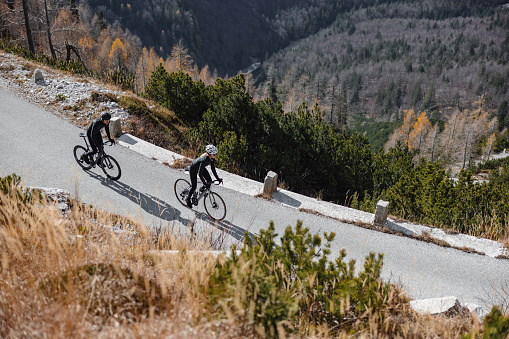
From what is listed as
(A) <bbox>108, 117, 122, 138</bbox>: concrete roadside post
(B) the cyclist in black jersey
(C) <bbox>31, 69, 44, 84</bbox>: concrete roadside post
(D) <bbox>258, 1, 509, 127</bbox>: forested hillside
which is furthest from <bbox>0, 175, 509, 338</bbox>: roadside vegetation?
(D) <bbox>258, 1, 509, 127</bbox>: forested hillside

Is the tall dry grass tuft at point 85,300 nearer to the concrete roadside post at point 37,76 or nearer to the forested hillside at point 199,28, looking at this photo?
the concrete roadside post at point 37,76

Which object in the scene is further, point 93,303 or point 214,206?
point 214,206

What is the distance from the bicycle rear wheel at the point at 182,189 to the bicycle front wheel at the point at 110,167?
1.70 m

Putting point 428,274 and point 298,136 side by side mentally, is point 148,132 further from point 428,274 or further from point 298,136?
point 428,274

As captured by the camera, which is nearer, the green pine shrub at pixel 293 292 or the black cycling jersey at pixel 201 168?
the green pine shrub at pixel 293 292

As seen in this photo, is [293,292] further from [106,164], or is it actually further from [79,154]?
[79,154]

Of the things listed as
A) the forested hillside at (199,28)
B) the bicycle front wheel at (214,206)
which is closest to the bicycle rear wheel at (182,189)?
the bicycle front wheel at (214,206)

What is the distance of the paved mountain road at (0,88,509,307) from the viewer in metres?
6.05

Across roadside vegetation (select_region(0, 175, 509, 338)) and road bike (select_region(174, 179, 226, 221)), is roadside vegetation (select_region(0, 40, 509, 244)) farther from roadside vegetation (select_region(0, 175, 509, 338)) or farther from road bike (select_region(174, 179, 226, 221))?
roadside vegetation (select_region(0, 175, 509, 338))

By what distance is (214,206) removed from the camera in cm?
732

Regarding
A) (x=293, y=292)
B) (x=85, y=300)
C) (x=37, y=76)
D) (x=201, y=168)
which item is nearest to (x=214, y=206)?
(x=201, y=168)

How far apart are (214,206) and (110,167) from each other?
318 centimetres

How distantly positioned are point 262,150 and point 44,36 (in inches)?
1804

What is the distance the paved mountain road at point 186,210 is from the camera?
19.9 ft
